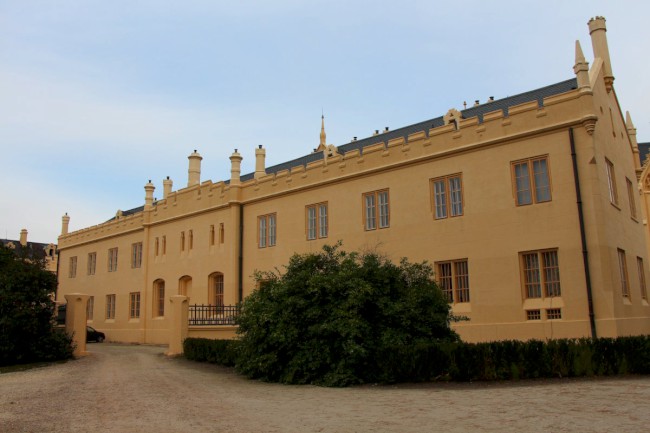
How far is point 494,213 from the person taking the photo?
64.4 feet

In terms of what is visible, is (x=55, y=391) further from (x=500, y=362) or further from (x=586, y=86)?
(x=586, y=86)

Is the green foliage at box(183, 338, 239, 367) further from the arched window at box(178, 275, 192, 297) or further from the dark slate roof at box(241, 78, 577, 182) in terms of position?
the dark slate roof at box(241, 78, 577, 182)

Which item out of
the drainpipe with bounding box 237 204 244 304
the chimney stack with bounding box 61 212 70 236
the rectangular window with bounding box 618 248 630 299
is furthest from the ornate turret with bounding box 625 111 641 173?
the chimney stack with bounding box 61 212 70 236

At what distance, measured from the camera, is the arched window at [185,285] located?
31625mm

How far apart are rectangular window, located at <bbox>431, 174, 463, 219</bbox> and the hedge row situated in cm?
813

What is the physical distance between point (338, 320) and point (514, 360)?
420 centimetres

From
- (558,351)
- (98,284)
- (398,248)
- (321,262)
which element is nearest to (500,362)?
(558,351)

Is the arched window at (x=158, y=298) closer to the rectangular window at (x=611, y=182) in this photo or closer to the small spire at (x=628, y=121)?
the rectangular window at (x=611, y=182)

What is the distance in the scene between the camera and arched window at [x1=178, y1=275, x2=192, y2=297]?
31.6 meters

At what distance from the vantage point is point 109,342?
35062 millimetres

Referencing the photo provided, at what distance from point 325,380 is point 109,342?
81.7 ft

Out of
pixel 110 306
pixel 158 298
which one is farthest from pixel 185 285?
pixel 110 306

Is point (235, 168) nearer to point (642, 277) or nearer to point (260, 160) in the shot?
point (260, 160)

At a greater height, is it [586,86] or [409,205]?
[586,86]
